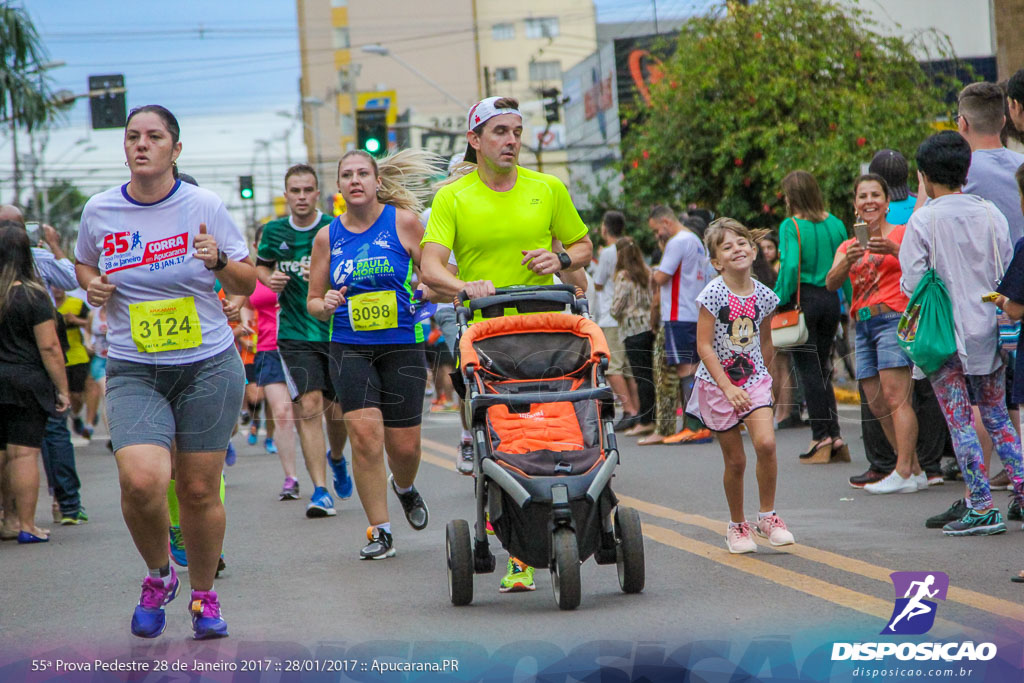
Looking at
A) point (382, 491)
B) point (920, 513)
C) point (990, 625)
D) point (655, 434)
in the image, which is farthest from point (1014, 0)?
point (990, 625)

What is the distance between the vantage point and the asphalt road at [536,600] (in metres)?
4.79

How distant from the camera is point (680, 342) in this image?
12.3 m

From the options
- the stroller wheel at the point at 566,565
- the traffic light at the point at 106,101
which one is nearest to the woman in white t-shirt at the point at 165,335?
the stroller wheel at the point at 566,565

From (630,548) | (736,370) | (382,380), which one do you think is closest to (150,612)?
(630,548)

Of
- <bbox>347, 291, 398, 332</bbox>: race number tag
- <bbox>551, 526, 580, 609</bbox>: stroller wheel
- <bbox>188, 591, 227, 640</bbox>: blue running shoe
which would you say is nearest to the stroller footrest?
<bbox>551, 526, 580, 609</bbox>: stroller wheel

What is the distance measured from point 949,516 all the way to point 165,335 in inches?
167

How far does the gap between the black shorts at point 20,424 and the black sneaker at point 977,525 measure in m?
5.64

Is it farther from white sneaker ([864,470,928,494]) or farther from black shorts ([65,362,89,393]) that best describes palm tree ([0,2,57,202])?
white sneaker ([864,470,928,494])

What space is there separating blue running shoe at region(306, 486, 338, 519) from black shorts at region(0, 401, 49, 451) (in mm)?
1838

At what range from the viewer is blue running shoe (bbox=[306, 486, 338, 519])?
359 inches

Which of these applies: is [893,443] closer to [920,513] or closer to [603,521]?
[920,513]

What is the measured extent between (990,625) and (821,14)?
17.7 meters

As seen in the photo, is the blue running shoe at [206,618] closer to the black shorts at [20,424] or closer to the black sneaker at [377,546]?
the black sneaker at [377,546]

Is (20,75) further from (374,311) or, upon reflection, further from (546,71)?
(546,71)
